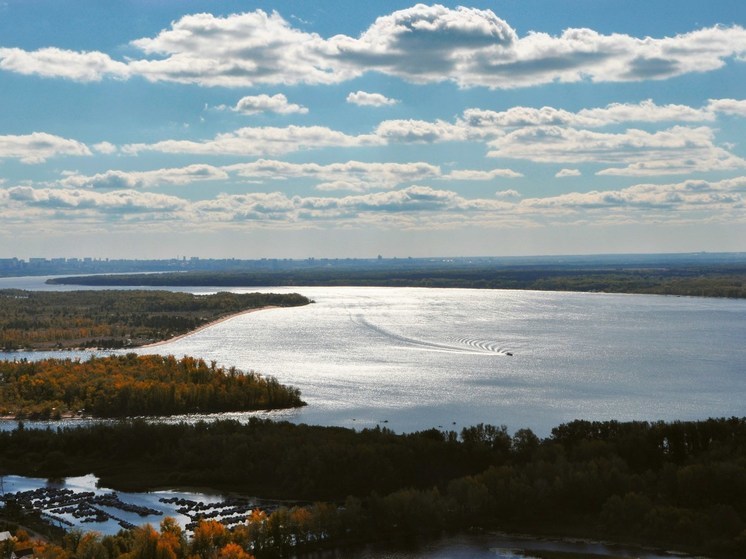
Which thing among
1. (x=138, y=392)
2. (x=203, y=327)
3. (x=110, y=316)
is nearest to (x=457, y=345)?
(x=138, y=392)

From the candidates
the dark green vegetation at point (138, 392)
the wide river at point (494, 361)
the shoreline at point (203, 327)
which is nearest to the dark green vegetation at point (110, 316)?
the shoreline at point (203, 327)

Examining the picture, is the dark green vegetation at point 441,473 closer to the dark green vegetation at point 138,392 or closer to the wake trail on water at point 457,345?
the dark green vegetation at point 138,392

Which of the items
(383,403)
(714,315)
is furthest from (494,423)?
(714,315)

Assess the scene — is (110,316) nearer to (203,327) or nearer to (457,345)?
(203,327)

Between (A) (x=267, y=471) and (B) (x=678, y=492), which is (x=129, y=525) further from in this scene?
(B) (x=678, y=492)

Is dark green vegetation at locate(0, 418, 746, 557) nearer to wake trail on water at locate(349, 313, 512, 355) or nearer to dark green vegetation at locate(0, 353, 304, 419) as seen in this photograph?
dark green vegetation at locate(0, 353, 304, 419)

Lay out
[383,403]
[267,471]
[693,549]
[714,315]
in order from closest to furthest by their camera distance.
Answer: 1. [693,549]
2. [267,471]
3. [383,403]
4. [714,315]
